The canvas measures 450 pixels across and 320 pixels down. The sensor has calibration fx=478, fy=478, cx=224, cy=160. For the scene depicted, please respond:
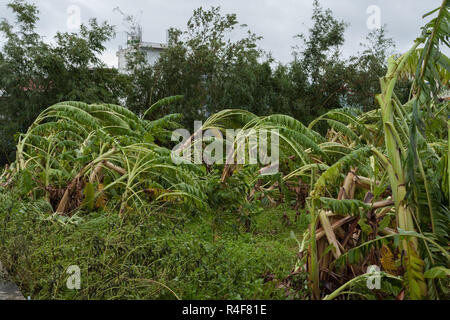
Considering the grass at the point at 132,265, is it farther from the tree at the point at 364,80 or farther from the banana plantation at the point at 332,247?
the tree at the point at 364,80

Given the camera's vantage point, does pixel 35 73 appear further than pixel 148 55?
No

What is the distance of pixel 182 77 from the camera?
14.9 metres

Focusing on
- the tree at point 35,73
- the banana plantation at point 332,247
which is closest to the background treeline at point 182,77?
the tree at point 35,73

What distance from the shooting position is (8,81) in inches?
572

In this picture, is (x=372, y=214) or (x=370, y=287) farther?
(x=372, y=214)

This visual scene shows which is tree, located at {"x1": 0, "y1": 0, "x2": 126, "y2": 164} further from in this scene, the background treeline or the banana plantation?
the banana plantation

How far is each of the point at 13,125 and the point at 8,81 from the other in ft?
4.39

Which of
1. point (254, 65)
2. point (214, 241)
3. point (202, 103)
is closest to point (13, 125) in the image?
point (202, 103)

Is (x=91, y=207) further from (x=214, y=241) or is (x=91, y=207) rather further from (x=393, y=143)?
(x=393, y=143)

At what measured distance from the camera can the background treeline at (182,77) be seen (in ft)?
48.1

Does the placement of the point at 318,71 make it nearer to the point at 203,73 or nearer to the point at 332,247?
the point at 203,73

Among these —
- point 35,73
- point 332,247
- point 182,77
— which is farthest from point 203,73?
point 332,247

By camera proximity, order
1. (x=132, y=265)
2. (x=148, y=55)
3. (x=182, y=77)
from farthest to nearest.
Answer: (x=148, y=55) → (x=182, y=77) → (x=132, y=265)

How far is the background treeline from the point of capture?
1466cm
